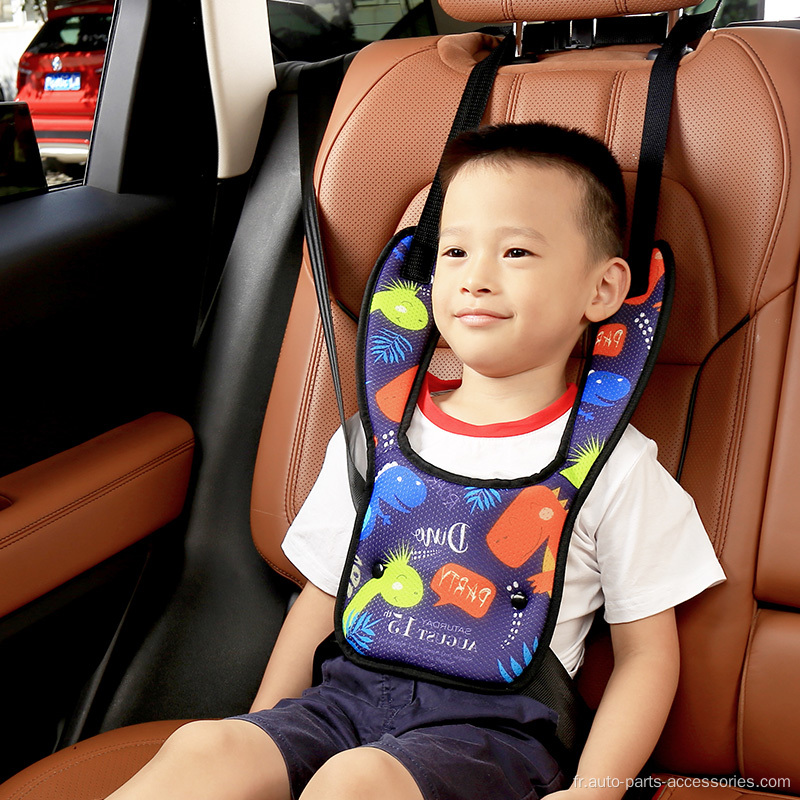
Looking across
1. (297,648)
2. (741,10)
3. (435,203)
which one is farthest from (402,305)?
(741,10)

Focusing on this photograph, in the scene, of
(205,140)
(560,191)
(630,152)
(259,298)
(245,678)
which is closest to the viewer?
(560,191)

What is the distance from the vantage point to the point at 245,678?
1.42 meters

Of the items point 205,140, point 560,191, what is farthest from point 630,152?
point 205,140

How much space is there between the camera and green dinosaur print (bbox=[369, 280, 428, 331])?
1.29 meters

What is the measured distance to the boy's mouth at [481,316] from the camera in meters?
1.10

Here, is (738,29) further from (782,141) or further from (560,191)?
(560,191)

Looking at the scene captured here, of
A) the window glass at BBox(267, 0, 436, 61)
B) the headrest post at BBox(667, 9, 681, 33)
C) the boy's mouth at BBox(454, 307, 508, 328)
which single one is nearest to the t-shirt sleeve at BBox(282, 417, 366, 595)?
the boy's mouth at BBox(454, 307, 508, 328)

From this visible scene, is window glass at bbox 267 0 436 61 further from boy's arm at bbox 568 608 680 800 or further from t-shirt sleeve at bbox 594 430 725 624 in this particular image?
boy's arm at bbox 568 608 680 800

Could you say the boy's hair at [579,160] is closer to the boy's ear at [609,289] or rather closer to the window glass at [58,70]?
the boy's ear at [609,289]

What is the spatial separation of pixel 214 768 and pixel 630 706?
0.48 meters

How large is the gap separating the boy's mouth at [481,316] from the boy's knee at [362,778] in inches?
19.9

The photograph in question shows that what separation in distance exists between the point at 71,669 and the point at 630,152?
3.86ft

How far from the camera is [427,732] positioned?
1021mm

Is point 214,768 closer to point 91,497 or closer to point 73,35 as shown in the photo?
point 91,497
